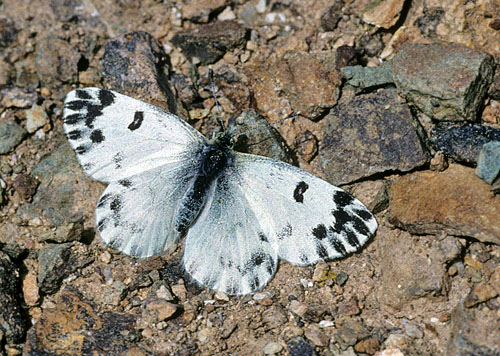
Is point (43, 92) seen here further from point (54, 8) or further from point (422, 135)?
point (422, 135)

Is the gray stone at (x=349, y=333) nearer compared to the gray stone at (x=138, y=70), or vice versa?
the gray stone at (x=349, y=333)

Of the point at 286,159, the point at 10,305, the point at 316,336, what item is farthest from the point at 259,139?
the point at 10,305

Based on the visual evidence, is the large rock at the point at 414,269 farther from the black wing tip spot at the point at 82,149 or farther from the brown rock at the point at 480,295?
the black wing tip spot at the point at 82,149

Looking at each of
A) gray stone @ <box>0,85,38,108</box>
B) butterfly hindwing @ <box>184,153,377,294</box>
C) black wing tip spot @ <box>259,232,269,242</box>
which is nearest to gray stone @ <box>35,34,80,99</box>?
gray stone @ <box>0,85,38,108</box>

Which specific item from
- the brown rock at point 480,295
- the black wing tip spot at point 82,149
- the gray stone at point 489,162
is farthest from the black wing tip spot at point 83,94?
the brown rock at point 480,295

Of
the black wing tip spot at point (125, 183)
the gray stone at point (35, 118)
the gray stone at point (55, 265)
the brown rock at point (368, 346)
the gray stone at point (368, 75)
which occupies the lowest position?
the brown rock at point (368, 346)

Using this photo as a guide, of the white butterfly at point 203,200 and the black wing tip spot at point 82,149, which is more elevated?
the black wing tip spot at point 82,149

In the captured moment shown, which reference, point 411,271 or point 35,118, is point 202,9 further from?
point 411,271

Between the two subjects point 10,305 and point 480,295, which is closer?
point 480,295
